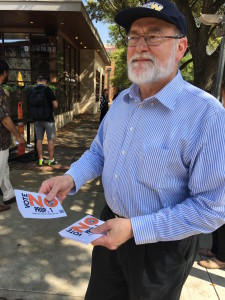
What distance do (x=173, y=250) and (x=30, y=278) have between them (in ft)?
6.13

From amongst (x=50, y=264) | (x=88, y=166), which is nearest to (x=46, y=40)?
(x=50, y=264)

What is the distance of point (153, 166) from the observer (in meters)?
1.47

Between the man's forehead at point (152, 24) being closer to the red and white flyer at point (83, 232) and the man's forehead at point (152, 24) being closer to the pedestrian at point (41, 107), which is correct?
the red and white flyer at point (83, 232)

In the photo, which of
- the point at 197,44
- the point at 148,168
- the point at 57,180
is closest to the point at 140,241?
the point at 148,168

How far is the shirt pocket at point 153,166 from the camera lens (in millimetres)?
1447

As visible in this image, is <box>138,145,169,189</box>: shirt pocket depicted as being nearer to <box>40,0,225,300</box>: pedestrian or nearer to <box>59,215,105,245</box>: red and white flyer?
<box>40,0,225,300</box>: pedestrian

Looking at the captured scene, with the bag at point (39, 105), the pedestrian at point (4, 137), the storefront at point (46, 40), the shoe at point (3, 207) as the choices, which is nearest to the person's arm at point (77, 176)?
the pedestrian at point (4, 137)

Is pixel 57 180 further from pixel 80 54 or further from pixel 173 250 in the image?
pixel 80 54

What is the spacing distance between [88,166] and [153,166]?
0.62 m

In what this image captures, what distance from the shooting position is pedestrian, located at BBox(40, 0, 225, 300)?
52.8 inches

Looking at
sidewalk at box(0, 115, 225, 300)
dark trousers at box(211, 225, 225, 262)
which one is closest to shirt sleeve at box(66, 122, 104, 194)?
sidewalk at box(0, 115, 225, 300)

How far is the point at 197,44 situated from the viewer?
26.6 ft

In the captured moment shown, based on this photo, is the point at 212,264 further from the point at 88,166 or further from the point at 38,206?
the point at 38,206

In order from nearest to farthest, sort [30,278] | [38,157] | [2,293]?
[2,293]
[30,278]
[38,157]
